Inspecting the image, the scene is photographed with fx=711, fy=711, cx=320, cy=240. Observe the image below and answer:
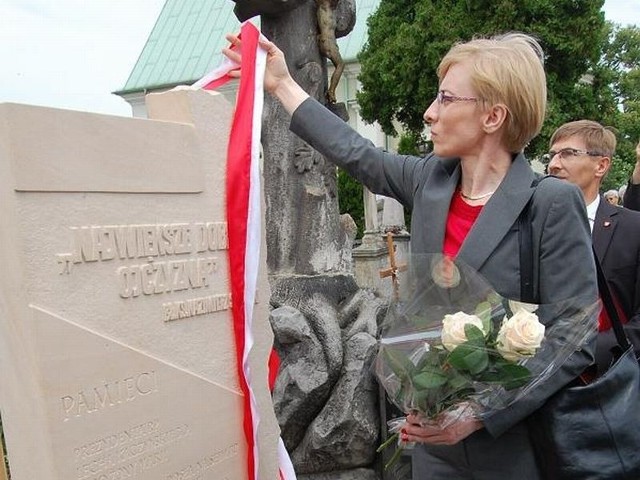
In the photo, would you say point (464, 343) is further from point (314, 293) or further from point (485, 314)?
point (314, 293)

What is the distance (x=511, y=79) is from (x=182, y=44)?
2893cm

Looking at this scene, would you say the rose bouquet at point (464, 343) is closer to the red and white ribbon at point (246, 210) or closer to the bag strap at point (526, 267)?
the bag strap at point (526, 267)

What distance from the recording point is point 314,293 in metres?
3.89

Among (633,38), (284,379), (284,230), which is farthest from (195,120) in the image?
(633,38)

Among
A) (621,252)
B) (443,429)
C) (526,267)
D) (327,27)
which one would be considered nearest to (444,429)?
(443,429)

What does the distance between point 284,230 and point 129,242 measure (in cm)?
227

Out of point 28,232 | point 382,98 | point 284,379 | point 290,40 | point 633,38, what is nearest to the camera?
point 28,232

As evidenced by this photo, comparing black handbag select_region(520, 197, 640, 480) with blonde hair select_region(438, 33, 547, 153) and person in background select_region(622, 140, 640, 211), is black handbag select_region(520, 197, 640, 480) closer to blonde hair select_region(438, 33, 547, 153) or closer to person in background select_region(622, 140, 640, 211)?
blonde hair select_region(438, 33, 547, 153)

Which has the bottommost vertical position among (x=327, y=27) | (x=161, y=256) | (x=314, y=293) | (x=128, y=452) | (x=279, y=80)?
(x=128, y=452)

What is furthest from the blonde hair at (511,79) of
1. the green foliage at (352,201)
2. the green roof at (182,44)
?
the green roof at (182,44)

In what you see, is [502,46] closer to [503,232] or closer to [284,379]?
[503,232]

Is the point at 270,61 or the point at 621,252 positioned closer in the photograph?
the point at 270,61

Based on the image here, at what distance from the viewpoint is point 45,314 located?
160 cm

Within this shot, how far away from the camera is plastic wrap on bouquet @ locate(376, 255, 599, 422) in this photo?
1.76 m
